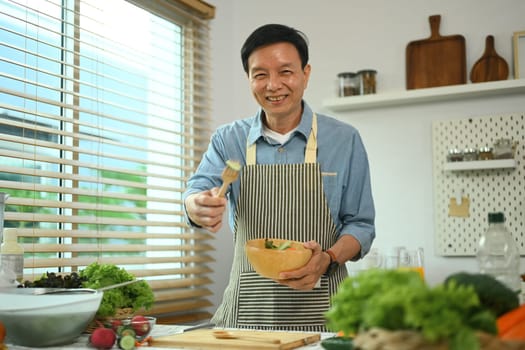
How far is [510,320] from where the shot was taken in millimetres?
937

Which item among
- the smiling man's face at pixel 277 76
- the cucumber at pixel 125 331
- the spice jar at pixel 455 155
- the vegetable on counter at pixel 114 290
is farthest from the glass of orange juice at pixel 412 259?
the cucumber at pixel 125 331

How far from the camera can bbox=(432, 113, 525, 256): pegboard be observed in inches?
120

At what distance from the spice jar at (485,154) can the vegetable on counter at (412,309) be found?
2.38 metres

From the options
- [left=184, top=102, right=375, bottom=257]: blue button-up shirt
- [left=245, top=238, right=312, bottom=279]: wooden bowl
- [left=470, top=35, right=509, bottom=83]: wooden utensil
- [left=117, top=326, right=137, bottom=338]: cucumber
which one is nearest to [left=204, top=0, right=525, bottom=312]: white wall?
[left=470, top=35, right=509, bottom=83]: wooden utensil

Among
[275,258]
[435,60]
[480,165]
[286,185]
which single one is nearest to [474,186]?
[480,165]

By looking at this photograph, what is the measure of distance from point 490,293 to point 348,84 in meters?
2.53

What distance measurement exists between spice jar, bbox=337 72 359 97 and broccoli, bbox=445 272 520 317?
2.48m

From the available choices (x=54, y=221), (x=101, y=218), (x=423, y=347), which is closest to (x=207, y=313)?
(x=101, y=218)

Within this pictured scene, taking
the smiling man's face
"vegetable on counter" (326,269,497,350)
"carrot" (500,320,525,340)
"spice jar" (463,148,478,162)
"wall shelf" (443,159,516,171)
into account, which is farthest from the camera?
"spice jar" (463,148,478,162)

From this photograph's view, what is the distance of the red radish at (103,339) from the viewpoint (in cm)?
130

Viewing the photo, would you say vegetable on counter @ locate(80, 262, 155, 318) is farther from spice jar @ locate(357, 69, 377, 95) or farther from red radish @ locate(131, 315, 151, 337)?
spice jar @ locate(357, 69, 377, 95)

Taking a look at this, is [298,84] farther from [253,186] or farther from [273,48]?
[253,186]

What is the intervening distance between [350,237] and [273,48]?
63cm

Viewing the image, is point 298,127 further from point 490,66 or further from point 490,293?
point 490,66
